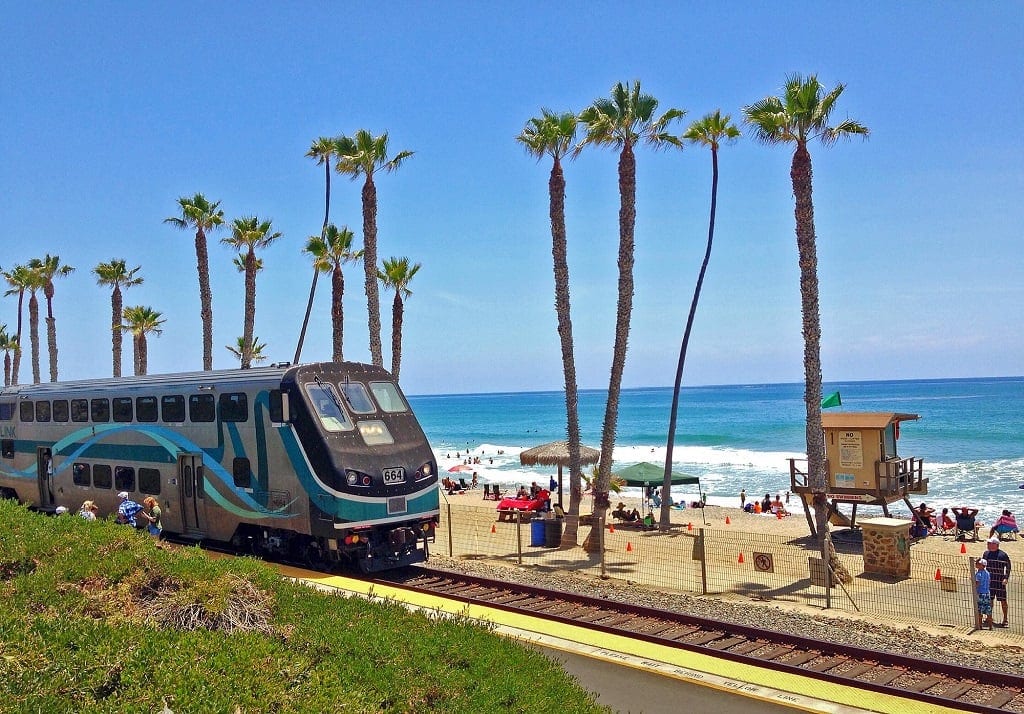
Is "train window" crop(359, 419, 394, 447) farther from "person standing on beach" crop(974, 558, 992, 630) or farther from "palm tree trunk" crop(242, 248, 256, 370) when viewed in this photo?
"palm tree trunk" crop(242, 248, 256, 370)

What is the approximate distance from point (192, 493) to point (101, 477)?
412 centimetres

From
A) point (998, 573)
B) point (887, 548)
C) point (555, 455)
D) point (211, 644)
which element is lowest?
point (887, 548)

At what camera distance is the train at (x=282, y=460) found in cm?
1570

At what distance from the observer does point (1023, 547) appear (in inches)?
1029

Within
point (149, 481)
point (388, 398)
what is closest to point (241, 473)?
point (388, 398)

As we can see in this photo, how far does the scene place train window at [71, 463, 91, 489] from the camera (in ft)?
70.6

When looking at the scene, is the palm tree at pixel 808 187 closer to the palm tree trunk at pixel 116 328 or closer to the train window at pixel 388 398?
the train window at pixel 388 398

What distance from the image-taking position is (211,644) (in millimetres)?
6902

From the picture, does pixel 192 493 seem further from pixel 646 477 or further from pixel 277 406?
pixel 646 477

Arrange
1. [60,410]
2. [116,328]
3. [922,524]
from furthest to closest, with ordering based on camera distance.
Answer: [116,328]
[922,524]
[60,410]

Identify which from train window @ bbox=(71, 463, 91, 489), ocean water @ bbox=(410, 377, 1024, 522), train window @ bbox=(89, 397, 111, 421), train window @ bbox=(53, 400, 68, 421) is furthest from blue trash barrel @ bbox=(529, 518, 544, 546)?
ocean water @ bbox=(410, 377, 1024, 522)

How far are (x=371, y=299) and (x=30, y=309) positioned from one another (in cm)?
3982

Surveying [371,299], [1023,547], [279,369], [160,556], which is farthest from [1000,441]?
[160,556]

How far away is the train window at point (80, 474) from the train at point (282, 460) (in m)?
0.98
